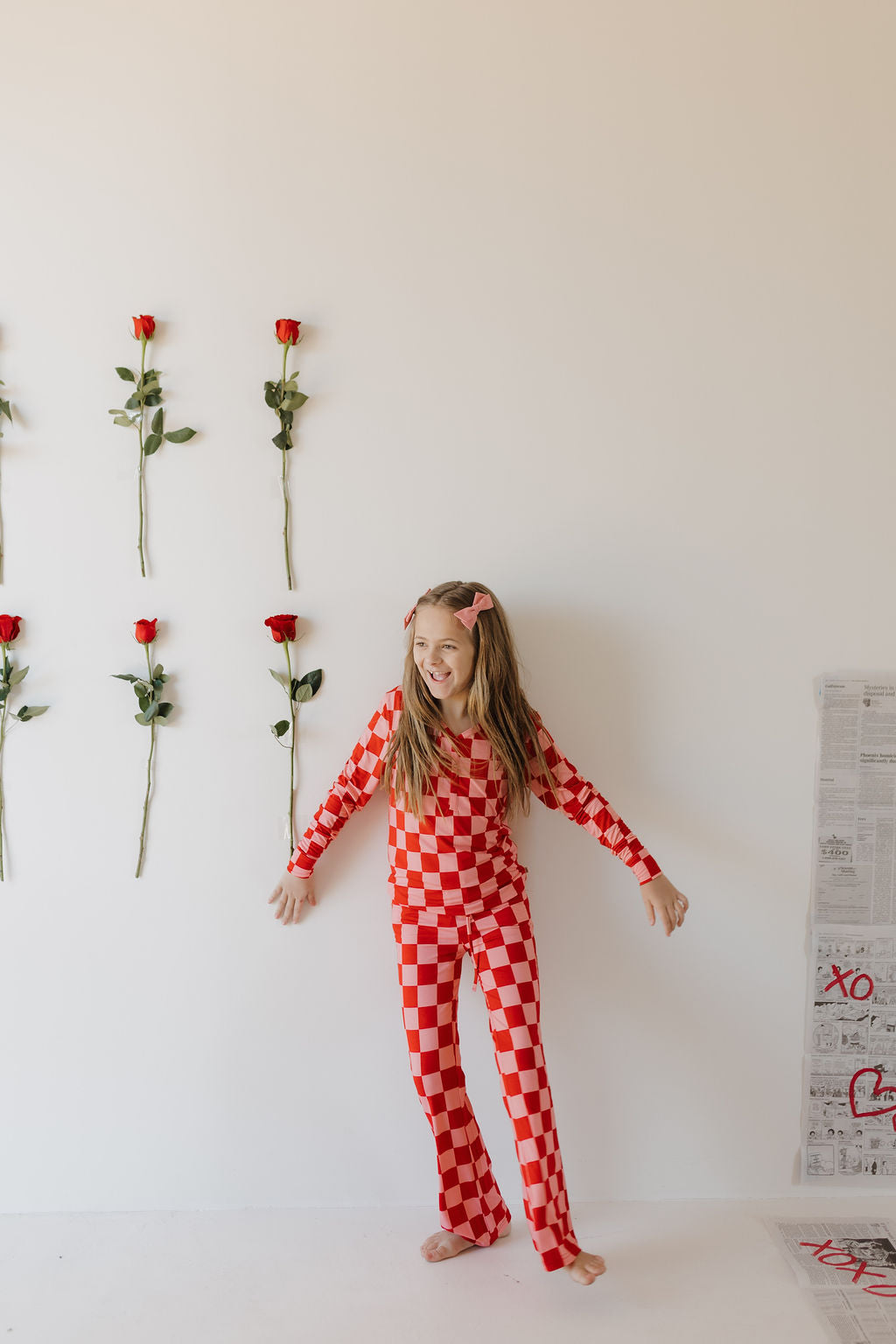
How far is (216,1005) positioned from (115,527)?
3.04 ft

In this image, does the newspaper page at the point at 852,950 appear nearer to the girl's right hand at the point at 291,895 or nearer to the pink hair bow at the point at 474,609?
the pink hair bow at the point at 474,609

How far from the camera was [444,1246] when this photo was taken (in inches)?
66.0

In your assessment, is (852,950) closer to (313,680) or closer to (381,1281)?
(381,1281)

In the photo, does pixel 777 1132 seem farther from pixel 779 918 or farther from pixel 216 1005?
pixel 216 1005

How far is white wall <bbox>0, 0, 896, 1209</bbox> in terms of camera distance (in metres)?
1.73

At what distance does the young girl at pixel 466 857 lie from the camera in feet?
5.34

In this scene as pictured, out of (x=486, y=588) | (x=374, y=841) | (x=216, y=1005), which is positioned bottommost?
(x=216, y=1005)

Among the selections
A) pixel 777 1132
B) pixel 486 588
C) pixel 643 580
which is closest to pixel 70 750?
pixel 486 588

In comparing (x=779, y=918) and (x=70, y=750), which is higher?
(x=70, y=750)

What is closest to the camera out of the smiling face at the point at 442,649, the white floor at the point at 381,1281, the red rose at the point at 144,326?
the white floor at the point at 381,1281

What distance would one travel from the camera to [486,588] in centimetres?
170

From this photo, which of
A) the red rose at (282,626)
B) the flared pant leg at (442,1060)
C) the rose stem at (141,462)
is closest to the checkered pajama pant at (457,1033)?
the flared pant leg at (442,1060)

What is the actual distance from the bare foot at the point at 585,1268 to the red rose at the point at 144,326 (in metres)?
1.77

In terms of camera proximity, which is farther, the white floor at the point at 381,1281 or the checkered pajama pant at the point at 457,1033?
the checkered pajama pant at the point at 457,1033
